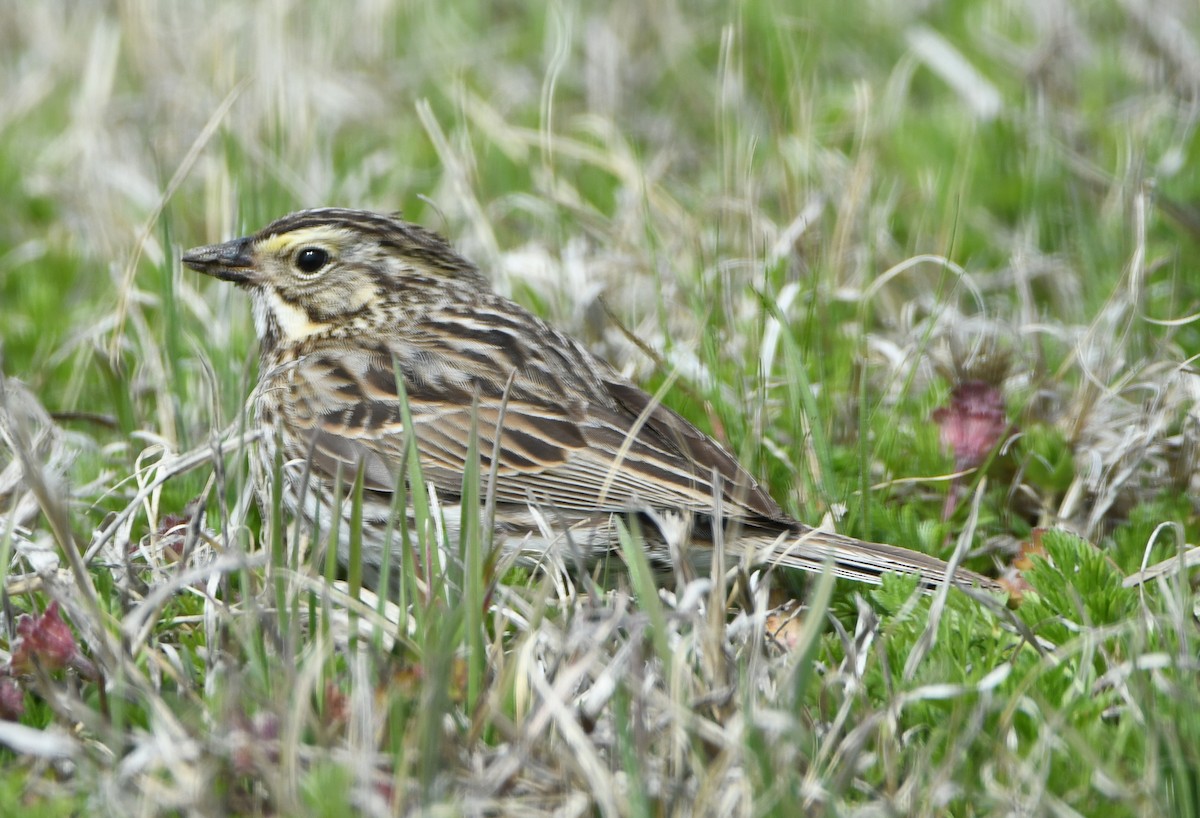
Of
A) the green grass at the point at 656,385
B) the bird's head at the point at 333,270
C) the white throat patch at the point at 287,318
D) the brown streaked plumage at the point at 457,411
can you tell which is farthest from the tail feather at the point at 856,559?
the white throat patch at the point at 287,318

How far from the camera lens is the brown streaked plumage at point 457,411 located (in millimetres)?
4477

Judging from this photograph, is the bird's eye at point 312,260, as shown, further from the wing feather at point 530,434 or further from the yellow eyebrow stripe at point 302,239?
the wing feather at point 530,434

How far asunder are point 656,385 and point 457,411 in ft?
3.04

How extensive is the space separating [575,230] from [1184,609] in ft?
12.4

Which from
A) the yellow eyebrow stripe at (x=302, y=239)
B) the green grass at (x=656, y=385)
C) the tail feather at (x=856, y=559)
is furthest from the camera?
the yellow eyebrow stripe at (x=302, y=239)

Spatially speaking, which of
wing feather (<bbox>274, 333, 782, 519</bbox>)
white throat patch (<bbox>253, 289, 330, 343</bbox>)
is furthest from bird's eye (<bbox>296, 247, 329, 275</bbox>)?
wing feather (<bbox>274, 333, 782, 519</bbox>)

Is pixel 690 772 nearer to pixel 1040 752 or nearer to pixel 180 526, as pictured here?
pixel 1040 752

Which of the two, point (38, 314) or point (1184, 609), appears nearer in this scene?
point (1184, 609)

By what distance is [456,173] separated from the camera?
20.6 ft

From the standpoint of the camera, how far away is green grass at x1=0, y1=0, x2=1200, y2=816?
3213 mm

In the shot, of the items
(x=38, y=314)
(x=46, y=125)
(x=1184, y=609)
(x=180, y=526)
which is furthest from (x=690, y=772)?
(x=46, y=125)

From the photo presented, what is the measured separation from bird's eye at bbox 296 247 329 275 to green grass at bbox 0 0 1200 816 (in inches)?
17.9

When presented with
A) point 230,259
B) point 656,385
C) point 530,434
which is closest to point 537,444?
point 530,434

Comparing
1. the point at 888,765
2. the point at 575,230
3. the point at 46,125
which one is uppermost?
the point at 46,125
